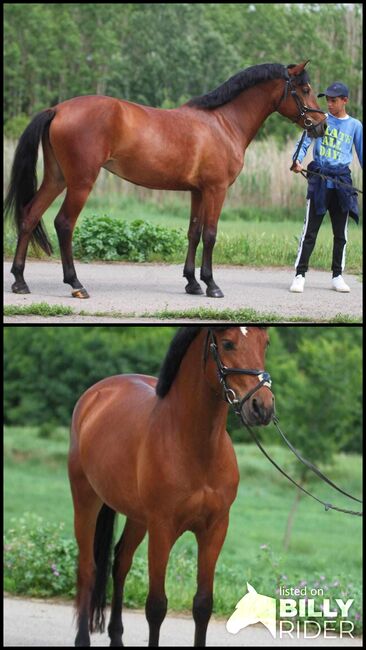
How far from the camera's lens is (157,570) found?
5.48 meters

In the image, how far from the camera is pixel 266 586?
777cm

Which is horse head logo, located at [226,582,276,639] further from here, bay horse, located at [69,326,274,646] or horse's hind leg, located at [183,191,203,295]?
horse's hind leg, located at [183,191,203,295]

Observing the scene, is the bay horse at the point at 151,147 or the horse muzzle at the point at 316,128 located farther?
the horse muzzle at the point at 316,128

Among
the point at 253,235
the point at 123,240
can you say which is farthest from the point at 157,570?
the point at 253,235

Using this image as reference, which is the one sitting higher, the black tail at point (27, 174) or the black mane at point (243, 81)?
the black mane at point (243, 81)

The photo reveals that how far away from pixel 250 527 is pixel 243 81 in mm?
5683

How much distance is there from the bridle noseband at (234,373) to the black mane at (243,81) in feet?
9.93

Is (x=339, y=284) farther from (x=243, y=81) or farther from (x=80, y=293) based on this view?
(x=80, y=293)

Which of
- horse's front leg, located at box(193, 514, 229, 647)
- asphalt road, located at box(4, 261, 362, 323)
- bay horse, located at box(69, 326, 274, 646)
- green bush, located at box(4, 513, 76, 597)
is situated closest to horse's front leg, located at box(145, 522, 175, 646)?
bay horse, located at box(69, 326, 274, 646)

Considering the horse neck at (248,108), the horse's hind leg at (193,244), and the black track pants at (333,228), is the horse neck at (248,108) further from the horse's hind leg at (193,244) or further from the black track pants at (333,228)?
the black track pants at (333,228)

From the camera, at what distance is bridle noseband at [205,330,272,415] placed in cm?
507

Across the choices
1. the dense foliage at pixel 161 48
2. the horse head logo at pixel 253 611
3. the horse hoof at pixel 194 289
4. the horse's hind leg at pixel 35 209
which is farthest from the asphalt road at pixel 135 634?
the dense foliage at pixel 161 48

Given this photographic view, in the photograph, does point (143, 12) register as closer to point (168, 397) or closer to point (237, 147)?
point (237, 147)

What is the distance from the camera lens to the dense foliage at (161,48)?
16906mm
